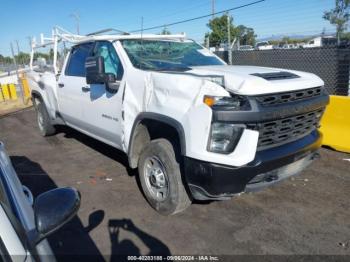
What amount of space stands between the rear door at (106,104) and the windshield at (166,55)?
0.25 meters

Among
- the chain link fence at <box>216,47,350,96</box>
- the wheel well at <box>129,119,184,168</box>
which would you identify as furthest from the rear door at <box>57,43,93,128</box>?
the chain link fence at <box>216,47,350,96</box>

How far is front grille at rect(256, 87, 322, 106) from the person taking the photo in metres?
2.94

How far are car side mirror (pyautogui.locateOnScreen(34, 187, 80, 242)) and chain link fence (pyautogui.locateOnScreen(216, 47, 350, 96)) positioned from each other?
746 centimetres

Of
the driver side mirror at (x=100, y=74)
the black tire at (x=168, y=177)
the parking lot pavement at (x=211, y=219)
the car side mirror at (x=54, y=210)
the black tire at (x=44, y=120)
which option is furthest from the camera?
the black tire at (x=44, y=120)

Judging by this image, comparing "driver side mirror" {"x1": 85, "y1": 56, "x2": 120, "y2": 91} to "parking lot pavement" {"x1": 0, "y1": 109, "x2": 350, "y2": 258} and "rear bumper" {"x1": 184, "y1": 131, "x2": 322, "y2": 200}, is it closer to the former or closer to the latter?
"parking lot pavement" {"x1": 0, "y1": 109, "x2": 350, "y2": 258}

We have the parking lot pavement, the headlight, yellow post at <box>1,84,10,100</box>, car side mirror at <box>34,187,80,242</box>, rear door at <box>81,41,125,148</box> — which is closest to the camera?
car side mirror at <box>34,187,80,242</box>

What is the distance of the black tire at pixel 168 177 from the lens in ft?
10.9

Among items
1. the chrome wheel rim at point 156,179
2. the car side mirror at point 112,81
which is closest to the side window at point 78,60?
the car side mirror at point 112,81

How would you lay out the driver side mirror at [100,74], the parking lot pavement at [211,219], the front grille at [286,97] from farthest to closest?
the driver side mirror at [100,74], the parking lot pavement at [211,219], the front grille at [286,97]

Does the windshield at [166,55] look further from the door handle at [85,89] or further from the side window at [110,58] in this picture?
the door handle at [85,89]

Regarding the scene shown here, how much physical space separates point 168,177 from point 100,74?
1.61 metres

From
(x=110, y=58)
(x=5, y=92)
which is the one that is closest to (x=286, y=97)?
(x=110, y=58)

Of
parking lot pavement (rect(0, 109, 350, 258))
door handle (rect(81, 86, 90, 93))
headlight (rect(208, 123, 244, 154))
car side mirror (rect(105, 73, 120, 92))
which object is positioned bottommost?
parking lot pavement (rect(0, 109, 350, 258))

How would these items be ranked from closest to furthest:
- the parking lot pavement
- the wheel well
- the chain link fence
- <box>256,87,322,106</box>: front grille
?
<box>256,87,322,106</box>: front grille, the parking lot pavement, the wheel well, the chain link fence
